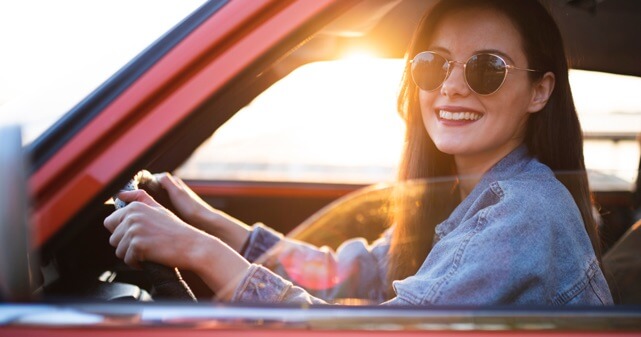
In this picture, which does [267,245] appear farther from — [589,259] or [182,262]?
[589,259]

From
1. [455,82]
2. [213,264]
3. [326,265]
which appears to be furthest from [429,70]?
[326,265]

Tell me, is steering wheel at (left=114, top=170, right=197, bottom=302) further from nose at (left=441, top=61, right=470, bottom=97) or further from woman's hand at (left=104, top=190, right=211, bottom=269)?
nose at (left=441, top=61, right=470, bottom=97)

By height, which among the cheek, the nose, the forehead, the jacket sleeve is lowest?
the jacket sleeve

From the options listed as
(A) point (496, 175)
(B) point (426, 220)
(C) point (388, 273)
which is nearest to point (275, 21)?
(A) point (496, 175)

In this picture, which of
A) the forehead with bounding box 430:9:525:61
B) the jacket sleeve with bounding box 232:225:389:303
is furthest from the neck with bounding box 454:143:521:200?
the jacket sleeve with bounding box 232:225:389:303

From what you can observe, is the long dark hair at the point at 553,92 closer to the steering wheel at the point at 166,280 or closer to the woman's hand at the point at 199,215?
the woman's hand at the point at 199,215

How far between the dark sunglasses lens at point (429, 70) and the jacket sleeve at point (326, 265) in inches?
29.9

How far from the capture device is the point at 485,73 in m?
1.65

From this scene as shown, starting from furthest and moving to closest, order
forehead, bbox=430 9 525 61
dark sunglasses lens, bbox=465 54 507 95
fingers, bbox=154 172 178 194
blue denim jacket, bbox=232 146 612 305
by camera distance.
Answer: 1. fingers, bbox=154 172 178 194
2. forehead, bbox=430 9 525 61
3. dark sunglasses lens, bbox=465 54 507 95
4. blue denim jacket, bbox=232 146 612 305

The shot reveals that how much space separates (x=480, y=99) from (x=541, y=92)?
210 mm

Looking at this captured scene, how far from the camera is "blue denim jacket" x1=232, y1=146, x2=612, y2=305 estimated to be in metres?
1.39

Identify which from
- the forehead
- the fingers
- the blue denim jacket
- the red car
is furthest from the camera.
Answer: the fingers

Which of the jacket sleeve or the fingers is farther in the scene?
the jacket sleeve

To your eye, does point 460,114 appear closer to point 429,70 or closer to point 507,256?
point 429,70
